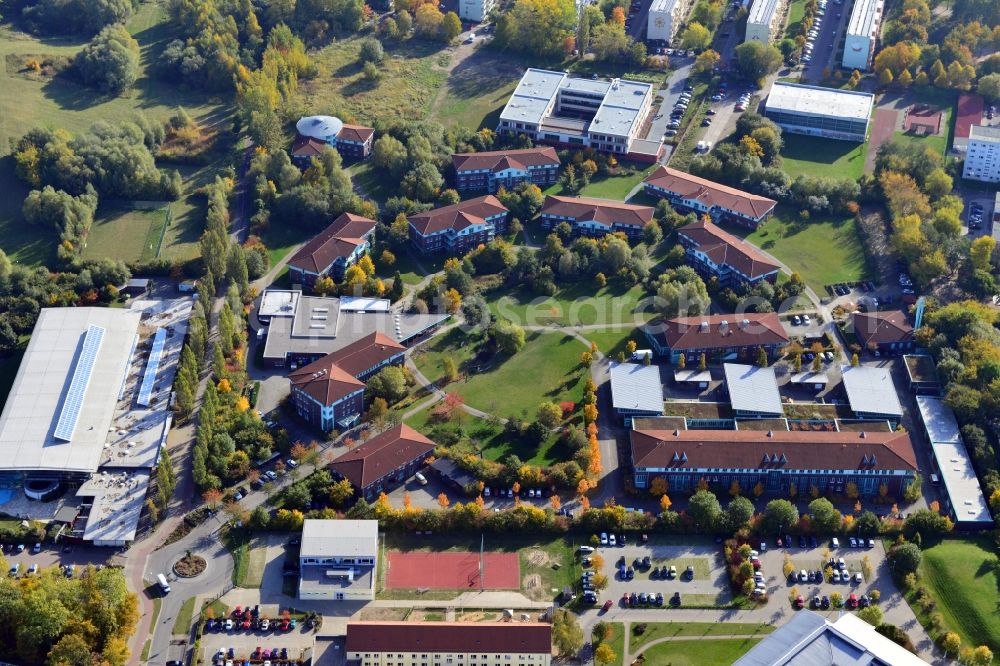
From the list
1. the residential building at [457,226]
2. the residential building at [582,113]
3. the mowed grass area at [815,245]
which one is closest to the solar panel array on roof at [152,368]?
the residential building at [457,226]

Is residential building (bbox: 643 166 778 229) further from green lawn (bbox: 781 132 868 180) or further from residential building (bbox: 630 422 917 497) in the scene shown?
residential building (bbox: 630 422 917 497)

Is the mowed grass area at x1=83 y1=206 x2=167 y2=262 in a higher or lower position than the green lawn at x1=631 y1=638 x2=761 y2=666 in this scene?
lower

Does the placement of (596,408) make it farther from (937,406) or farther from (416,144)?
(416,144)

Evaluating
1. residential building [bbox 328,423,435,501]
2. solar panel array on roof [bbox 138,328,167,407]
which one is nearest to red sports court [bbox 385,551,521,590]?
residential building [bbox 328,423,435,501]

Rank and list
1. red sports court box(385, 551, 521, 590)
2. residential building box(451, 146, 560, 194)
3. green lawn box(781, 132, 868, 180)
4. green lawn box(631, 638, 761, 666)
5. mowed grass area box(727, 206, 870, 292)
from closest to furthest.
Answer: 1. green lawn box(631, 638, 761, 666)
2. red sports court box(385, 551, 521, 590)
3. mowed grass area box(727, 206, 870, 292)
4. residential building box(451, 146, 560, 194)
5. green lawn box(781, 132, 868, 180)

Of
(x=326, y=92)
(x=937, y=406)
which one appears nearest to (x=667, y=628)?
(x=937, y=406)

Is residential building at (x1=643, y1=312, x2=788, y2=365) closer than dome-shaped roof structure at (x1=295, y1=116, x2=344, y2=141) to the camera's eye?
Yes

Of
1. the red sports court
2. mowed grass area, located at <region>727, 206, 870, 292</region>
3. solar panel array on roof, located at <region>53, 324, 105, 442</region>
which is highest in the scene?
mowed grass area, located at <region>727, 206, 870, 292</region>

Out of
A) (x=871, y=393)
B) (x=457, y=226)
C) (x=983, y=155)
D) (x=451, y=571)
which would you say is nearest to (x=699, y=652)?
(x=451, y=571)
